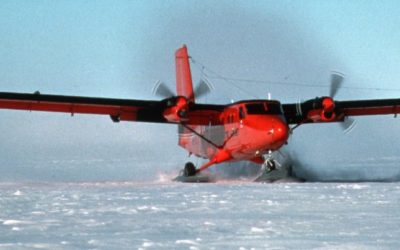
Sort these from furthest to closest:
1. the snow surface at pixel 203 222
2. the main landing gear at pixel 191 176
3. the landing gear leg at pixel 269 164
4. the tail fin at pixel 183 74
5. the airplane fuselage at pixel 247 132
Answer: the tail fin at pixel 183 74, the main landing gear at pixel 191 176, the landing gear leg at pixel 269 164, the airplane fuselage at pixel 247 132, the snow surface at pixel 203 222

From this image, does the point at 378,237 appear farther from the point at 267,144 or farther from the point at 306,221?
the point at 267,144

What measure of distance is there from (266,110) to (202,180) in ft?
14.6

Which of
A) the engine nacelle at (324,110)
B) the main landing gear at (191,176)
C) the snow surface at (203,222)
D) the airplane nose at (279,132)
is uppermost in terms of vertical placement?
the engine nacelle at (324,110)

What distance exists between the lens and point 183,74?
1188 inches

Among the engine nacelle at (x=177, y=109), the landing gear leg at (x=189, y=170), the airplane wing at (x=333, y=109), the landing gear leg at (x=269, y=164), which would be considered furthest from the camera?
the landing gear leg at (x=189, y=170)

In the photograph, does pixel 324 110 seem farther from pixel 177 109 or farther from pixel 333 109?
pixel 177 109

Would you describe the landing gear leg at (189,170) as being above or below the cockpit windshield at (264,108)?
below

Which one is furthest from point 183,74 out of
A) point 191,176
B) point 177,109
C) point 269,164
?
point 269,164

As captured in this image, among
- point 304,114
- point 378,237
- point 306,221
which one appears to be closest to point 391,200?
point 306,221

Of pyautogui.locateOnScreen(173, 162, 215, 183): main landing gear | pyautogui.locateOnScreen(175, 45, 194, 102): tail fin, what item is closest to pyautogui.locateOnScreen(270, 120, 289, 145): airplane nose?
pyautogui.locateOnScreen(173, 162, 215, 183): main landing gear

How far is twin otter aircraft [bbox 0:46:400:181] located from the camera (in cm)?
2186

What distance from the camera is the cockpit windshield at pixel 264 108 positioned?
2194cm

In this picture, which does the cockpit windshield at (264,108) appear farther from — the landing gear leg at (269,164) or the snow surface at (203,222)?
the snow surface at (203,222)

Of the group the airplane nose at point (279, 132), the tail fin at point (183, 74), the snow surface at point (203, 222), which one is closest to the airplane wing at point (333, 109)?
the airplane nose at point (279, 132)
